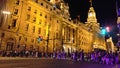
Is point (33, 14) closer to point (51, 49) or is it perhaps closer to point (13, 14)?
point (13, 14)

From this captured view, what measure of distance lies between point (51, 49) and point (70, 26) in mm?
23245

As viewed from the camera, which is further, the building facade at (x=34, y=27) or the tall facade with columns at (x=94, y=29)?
the tall facade with columns at (x=94, y=29)

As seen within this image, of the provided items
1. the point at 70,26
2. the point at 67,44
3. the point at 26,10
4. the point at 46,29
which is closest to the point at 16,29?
the point at 26,10

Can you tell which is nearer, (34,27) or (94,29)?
(34,27)

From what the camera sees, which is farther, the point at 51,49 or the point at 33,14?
the point at 51,49

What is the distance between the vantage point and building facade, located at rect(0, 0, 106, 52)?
4444 centimetres

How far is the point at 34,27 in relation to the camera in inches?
2203

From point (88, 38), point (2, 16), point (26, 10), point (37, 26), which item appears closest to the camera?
point (2, 16)

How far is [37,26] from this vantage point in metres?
57.1

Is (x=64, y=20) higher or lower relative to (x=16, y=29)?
higher

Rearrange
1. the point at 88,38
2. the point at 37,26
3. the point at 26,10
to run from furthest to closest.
Result: 1. the point at 88,38
2. the point at 37,26
3. the point at 26,10

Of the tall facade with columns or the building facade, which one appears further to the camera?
the tall facade with columns

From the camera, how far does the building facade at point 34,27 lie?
4444 centimetres

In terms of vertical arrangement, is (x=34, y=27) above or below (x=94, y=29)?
below
